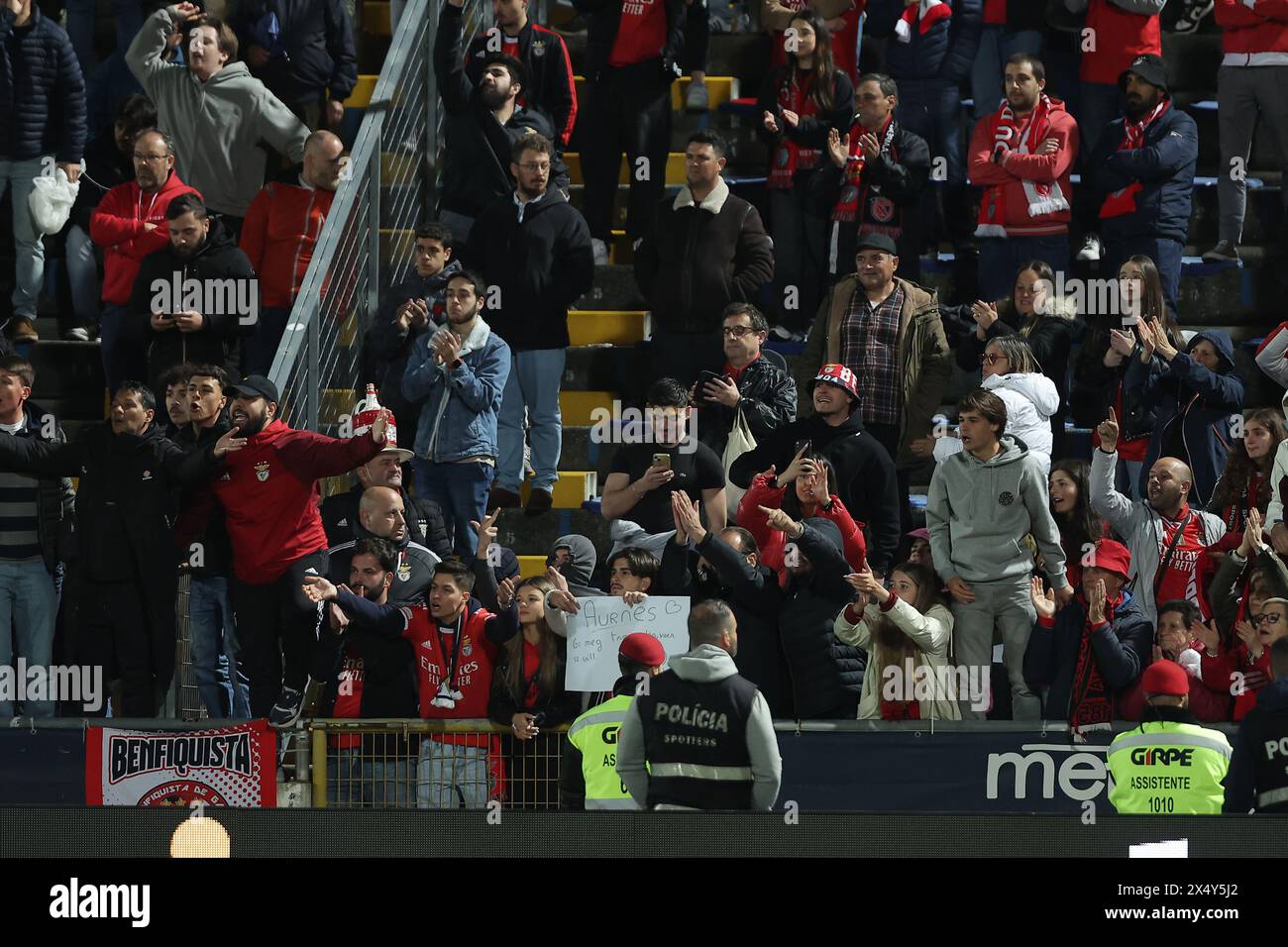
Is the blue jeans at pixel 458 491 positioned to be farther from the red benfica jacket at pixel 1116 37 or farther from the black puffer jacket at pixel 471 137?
the red benfica jacket at pixel 1116 37

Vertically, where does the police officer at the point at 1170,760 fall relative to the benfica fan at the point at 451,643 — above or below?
below

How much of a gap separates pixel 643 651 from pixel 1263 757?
8.95 ft

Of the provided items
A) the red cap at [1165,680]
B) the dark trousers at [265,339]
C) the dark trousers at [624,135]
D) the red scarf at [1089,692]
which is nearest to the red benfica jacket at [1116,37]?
the dark trousers at [624,135]

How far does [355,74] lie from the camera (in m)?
15.4

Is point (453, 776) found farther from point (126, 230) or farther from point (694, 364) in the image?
point (126, 230)

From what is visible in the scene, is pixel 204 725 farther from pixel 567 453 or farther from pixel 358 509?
pixel 567 453

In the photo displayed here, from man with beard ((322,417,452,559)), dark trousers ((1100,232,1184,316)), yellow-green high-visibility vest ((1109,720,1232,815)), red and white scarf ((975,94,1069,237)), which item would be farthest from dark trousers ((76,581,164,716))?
dark trousers ((1100,232,1184,316))

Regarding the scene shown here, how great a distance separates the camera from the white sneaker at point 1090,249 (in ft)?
48.8

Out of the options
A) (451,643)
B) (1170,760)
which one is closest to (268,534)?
(451,643)

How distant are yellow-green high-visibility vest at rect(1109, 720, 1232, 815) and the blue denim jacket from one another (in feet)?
13.9

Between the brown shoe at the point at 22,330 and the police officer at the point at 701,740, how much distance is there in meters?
6.35

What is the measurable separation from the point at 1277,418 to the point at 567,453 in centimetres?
422

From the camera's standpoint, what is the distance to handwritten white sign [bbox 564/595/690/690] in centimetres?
→ 1122
